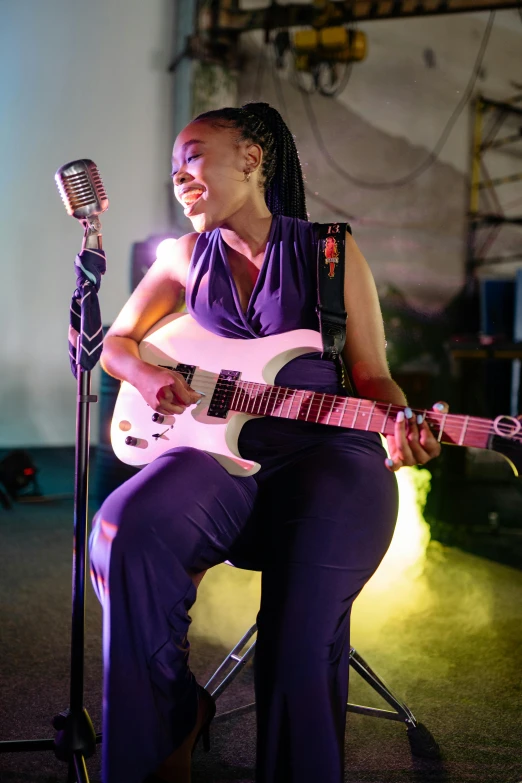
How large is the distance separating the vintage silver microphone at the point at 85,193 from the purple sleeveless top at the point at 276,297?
1.47 ft

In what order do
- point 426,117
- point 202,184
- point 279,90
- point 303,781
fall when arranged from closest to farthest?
point 303,781
point 202,184
point 279,90
point 426,117

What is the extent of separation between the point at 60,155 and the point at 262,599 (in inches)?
240

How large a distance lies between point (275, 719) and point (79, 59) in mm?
6766

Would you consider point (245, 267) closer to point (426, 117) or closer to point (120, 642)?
point (120, 642)

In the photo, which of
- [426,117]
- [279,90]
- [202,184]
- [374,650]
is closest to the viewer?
[202,184]

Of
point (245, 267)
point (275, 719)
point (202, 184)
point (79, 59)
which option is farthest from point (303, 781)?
point (79, 59)

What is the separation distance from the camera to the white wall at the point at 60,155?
662cm

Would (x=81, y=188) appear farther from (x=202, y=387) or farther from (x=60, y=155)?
(x=60, y=155)

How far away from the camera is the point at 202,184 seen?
2.01m

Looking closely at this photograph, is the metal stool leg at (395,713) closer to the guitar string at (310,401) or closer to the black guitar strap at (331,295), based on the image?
the guitar string at (310,401)

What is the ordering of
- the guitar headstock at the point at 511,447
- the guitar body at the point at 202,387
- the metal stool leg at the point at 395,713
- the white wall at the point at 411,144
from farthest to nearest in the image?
1. the white wall at the point at 411,144
2. the metal stool leg at the point at 395,713
3. the guitar body at the point at 202,387
4. the guitar headstock at the point at 511,447

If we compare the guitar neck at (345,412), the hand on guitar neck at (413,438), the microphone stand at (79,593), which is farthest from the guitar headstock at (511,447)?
the microphone stand at (79,593)

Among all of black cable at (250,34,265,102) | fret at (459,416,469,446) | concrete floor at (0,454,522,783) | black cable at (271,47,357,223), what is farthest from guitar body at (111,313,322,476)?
black cable at (250,34,265,102)

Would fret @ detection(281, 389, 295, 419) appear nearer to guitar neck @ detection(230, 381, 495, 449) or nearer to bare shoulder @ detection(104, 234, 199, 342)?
guitar neck @ detection(230, 381, 495, 449)
